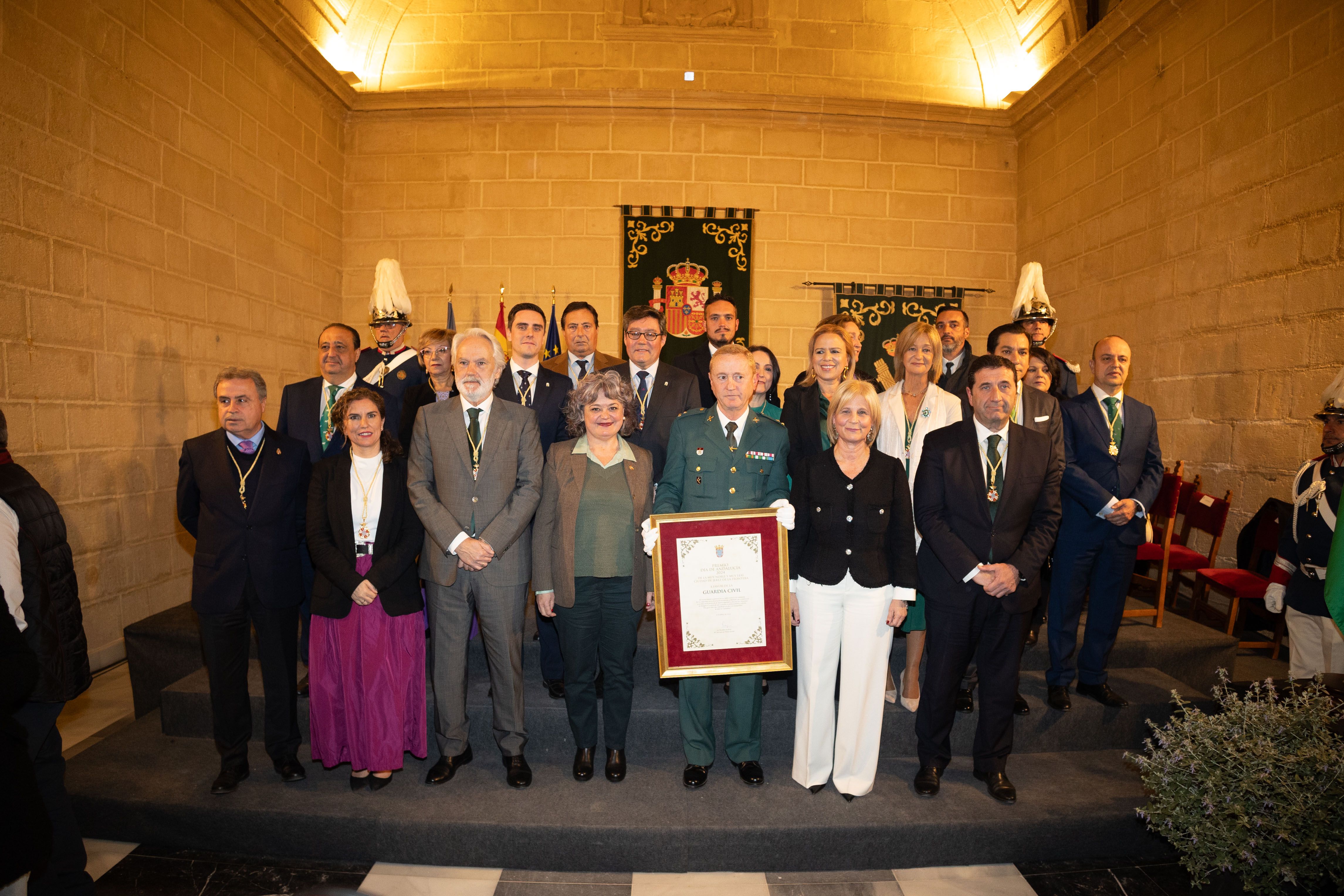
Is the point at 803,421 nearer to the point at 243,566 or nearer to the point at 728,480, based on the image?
the point at 728,480

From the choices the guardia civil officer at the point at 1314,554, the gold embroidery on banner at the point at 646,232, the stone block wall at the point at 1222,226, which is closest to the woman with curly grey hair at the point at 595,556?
the guardia civil officer at the point at 1314,554

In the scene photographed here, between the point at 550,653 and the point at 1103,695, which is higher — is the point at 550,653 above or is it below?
above

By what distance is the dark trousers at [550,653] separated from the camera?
3.33 metres

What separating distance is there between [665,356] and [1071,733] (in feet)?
16.2

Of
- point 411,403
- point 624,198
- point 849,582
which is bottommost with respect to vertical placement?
point 849,582

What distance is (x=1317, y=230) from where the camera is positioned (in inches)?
167

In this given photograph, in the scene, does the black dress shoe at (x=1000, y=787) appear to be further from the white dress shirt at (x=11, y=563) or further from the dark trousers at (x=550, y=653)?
the white dress shirt at (x=11, y=563)

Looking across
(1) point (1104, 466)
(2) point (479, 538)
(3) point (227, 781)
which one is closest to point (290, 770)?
(3) point (227, 781)

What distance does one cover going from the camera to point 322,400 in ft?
11.7

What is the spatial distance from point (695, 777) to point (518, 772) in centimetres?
73

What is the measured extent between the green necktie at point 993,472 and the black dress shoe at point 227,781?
10.7 ft

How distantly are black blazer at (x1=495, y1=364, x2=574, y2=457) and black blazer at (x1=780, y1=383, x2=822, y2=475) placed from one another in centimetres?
112

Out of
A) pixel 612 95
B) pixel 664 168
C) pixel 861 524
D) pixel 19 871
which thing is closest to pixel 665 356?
pixel 664 168

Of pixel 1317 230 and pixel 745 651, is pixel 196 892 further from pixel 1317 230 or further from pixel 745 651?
pixel 1317 230
